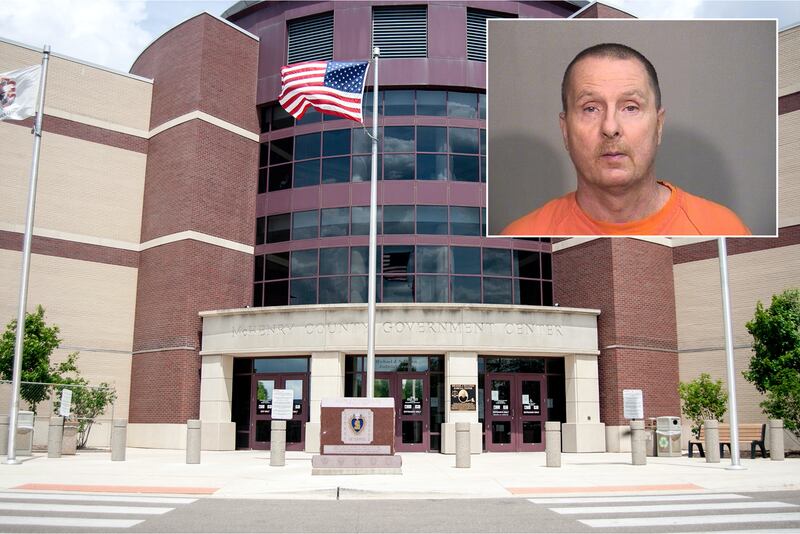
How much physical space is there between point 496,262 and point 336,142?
855cm

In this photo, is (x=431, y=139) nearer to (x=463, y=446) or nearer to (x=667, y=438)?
(x=667, y=438)

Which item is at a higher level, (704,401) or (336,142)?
(336,142)

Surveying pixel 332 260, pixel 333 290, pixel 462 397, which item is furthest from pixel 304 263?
pixel 462 397

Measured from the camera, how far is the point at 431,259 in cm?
3148

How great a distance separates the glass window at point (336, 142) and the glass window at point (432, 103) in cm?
330

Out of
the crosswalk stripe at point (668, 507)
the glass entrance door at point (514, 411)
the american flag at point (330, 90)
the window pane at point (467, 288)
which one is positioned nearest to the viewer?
the crosswalk stripe at point (668, 507)

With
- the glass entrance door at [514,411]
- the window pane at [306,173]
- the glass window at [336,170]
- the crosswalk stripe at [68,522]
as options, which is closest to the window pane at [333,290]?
the glass window at [336,170]

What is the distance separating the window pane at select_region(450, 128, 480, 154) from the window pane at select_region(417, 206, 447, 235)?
2691 mm

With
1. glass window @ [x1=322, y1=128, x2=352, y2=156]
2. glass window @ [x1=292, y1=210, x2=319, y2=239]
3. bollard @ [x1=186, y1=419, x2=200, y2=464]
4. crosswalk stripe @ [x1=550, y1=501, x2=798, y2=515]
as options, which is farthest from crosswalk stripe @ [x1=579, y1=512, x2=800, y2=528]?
glass window @ [x1=322, y1=128, x2=352, y2=156]

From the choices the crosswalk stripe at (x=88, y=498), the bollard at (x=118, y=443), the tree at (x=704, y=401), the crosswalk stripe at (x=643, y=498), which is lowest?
the crosswalk stripe at (x=88, y=498)

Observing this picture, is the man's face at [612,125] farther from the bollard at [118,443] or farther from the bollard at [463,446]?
the bollard at [118,443]

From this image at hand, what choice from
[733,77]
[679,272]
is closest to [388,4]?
[733,77]

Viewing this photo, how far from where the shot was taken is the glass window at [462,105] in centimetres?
3309

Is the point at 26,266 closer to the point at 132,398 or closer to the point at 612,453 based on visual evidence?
the point at 132,398
